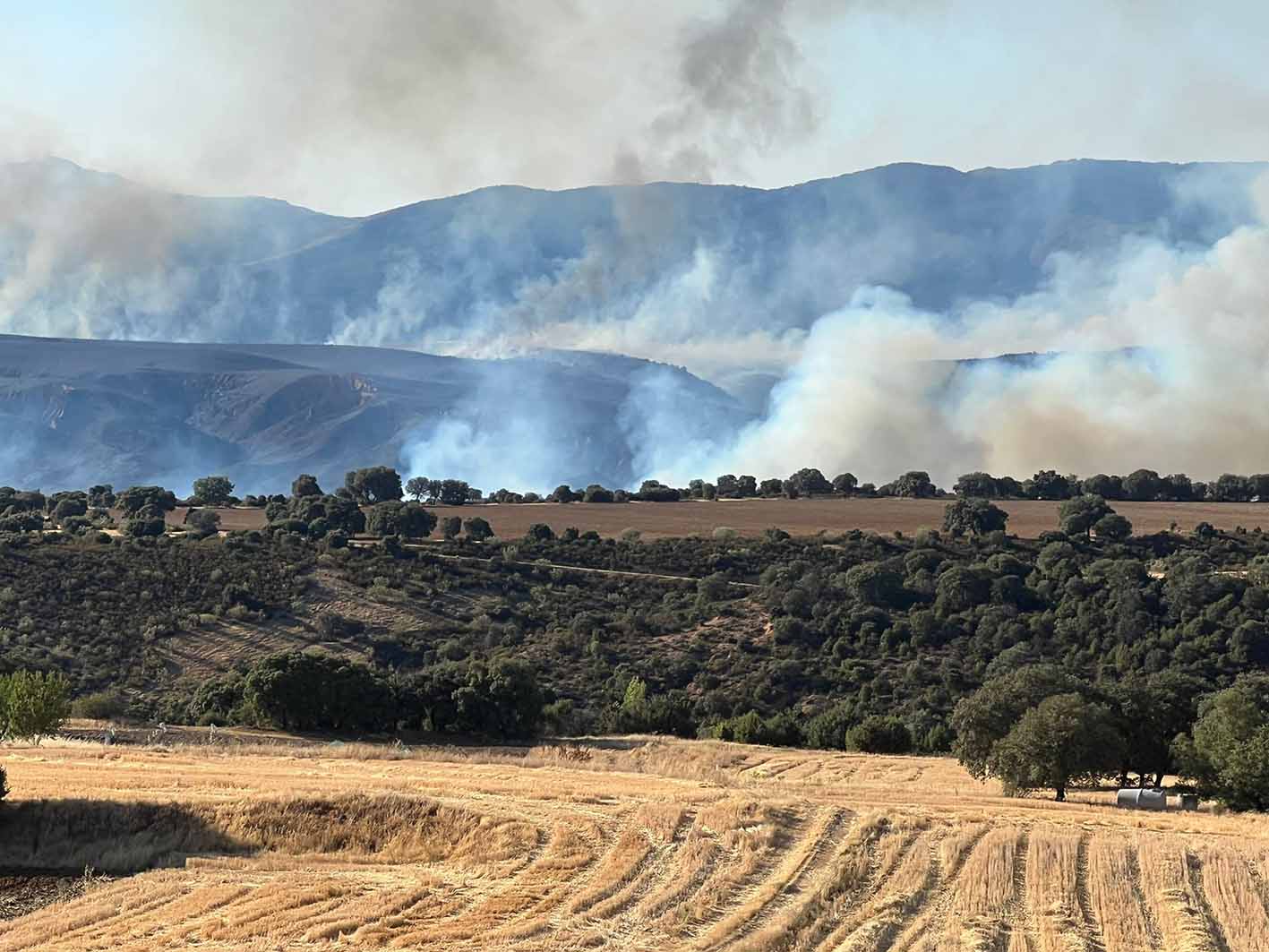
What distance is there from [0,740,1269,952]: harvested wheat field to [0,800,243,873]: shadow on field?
0.20 feet

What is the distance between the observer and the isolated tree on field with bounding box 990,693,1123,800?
5100cm

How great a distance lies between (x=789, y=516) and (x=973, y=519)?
19.1 m

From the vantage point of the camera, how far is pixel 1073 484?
5965 inches

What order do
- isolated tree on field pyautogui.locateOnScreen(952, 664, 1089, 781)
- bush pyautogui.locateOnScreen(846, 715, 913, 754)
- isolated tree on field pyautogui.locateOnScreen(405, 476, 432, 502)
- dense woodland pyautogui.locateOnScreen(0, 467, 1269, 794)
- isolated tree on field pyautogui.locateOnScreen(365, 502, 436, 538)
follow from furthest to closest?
isolated tree on field pyautogui.locateOnScreen(405, 476, 432, 502)
isolated tree on field pyautogui.locateOnScreen(365, 502, 436, 538)
bush pyautogui.locateOnScreen(846, 715, 913, 754)
dense woodland pyautogui.locateOnScreen(0, 467, 1269, 794)
isolated tree on field pyautogui.locateOnScreen(952, 664, 1089, 781)

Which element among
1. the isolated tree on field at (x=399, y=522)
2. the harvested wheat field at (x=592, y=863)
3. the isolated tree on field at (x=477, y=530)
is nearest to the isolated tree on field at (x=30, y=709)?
the harvested wheat field at (x=592, y=863)

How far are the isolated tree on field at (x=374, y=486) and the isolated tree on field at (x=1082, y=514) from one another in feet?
204

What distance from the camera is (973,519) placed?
121875 millimetres

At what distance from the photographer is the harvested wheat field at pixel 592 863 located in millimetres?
28672

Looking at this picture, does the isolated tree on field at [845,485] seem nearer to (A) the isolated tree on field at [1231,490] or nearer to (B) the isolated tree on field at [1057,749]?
(A) the isolated tree on field at [1231,490]

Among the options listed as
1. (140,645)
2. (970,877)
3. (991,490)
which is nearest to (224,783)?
(970,877)

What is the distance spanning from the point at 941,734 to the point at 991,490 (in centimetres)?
8329

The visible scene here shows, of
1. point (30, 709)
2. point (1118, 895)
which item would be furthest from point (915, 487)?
point (1118, 895)

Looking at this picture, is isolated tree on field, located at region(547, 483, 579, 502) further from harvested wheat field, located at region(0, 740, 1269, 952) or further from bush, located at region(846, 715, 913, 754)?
harvested wheat field, located at region(0, 740, 1269, 952)

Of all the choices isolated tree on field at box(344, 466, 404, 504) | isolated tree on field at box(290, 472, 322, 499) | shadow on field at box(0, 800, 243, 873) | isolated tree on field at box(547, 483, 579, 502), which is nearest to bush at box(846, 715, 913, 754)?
shadow on field at box(0, 800, 243, 873)
